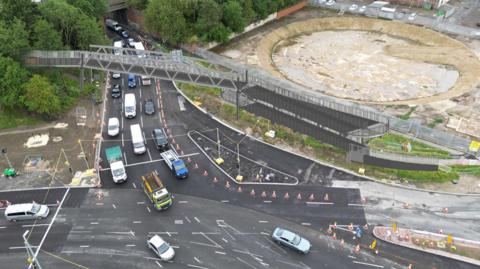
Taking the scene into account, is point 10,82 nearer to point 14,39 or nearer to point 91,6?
point 14,39

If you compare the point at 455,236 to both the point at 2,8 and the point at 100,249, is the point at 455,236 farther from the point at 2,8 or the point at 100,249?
the point at 2,8

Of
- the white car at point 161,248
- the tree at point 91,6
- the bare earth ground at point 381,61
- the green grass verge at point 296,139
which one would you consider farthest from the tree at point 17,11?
the white car at point 161,248

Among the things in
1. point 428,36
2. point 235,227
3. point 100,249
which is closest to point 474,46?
point 428,36

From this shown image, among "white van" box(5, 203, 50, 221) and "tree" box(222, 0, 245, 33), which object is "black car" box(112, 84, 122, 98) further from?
"tree" box(222, 0, 245, 33)

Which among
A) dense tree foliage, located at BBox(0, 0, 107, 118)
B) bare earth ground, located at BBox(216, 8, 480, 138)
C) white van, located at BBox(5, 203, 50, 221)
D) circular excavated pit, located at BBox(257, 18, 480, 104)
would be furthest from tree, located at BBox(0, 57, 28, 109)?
circular excavated pit, located at BBox(257, 18, 480, 104)

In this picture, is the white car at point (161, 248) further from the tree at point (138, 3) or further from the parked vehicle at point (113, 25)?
the parked vehicle at point (113, 25)
